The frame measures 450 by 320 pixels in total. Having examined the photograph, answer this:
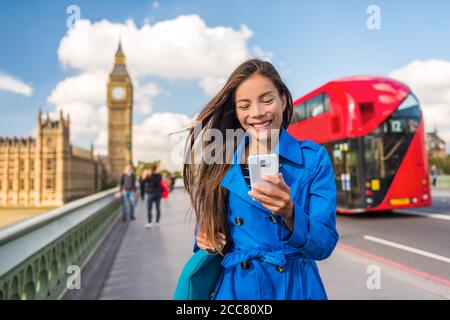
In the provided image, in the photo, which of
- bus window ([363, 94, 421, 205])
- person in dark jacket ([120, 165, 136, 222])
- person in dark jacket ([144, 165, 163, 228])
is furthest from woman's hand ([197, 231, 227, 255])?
person in dark jacket ([120, 165, 136, 222])

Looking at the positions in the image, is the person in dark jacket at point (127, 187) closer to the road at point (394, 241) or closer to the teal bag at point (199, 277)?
the road at point (394, 241)

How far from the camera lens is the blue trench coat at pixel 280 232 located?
1.02 meters

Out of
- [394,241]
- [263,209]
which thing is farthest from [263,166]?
[394,241]

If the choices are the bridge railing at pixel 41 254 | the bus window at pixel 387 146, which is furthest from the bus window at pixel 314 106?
the bridge railing at pixel 41 254

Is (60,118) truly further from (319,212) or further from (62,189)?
(319,212)

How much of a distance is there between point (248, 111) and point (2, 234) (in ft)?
5.68

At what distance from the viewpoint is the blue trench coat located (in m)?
1.02

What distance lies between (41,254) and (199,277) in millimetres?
2333

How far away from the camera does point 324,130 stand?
342 inches

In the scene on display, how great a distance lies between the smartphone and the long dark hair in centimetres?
26

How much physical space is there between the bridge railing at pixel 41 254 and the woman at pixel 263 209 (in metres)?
1.27

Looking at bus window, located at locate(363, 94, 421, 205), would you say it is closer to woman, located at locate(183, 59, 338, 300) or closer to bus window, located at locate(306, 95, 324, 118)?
bus window, located at locate(306, 95, 324, 118)

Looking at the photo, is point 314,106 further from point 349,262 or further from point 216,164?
point 216,164

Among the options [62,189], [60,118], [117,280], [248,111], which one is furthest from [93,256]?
[62,189]
